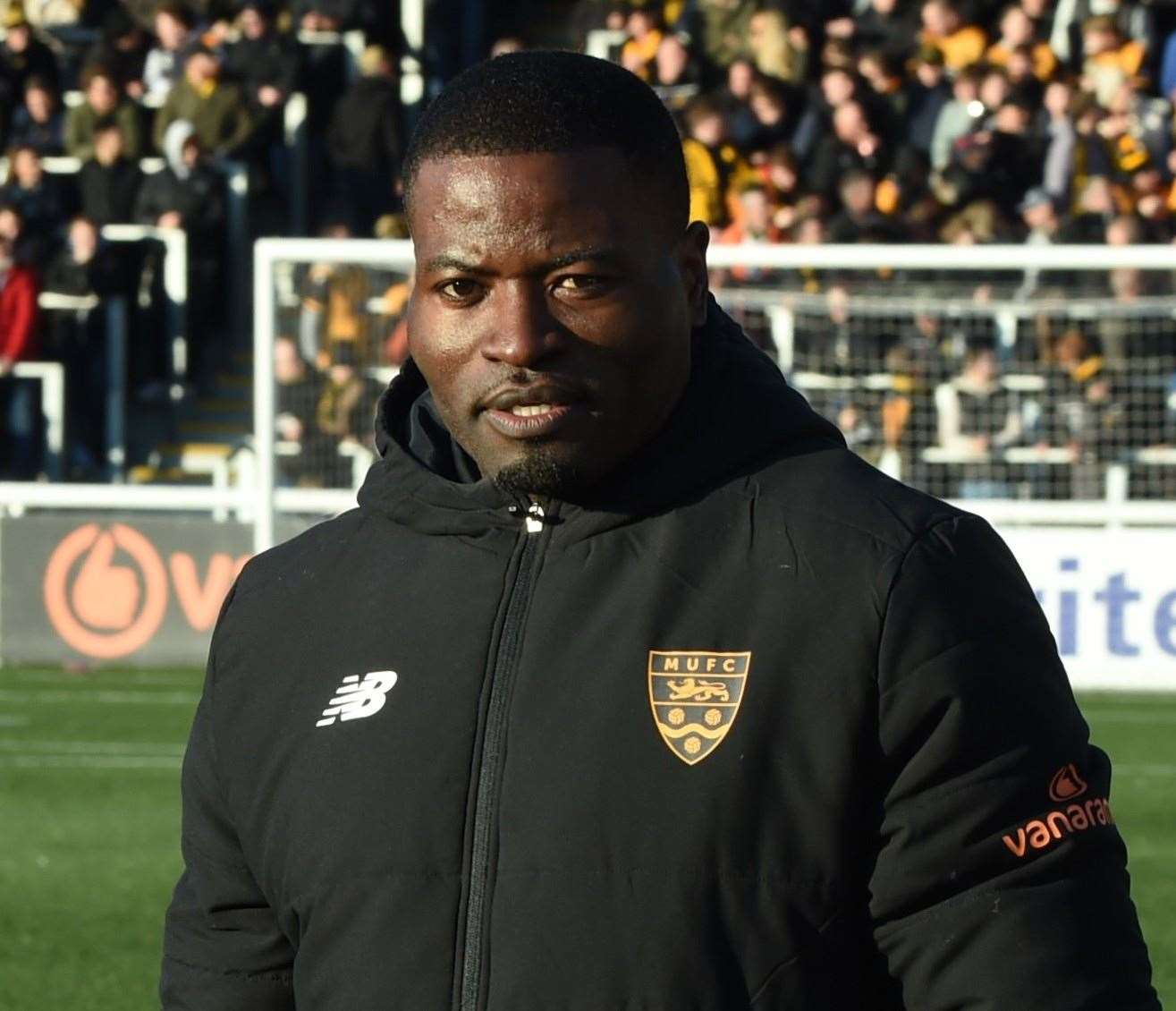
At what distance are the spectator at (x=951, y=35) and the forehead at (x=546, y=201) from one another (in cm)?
1360

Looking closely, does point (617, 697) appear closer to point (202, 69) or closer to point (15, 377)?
point (15, 377)

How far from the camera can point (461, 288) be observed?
1989 millimetres

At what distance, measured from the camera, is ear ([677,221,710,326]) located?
2.03m

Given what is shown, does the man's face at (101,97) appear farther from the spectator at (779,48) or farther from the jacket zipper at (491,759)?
the jacket zipper at (491,759)

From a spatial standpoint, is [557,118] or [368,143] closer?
[557,118]

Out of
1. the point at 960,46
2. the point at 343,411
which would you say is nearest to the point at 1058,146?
the point at 960,46

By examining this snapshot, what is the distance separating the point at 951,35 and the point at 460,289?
13.8m

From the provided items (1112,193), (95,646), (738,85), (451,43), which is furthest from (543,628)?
(451,43)

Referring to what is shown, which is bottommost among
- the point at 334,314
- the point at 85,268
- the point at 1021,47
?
the point at 334,314

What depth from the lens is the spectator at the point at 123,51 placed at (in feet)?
55.0

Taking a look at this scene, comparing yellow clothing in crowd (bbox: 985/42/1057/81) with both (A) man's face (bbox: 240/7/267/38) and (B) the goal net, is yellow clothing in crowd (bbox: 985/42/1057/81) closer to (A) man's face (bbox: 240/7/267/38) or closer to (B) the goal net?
(B) the goal net

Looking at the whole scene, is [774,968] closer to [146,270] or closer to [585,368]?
[585,368]

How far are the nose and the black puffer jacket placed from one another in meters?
0.13

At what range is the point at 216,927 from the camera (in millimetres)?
2117
